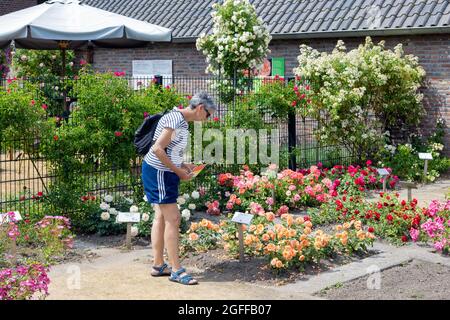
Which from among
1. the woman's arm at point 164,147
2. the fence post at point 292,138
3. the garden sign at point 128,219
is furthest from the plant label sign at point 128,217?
the fence post at point 292,138

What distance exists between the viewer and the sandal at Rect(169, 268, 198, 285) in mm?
6496

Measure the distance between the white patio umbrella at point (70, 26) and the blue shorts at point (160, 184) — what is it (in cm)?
548

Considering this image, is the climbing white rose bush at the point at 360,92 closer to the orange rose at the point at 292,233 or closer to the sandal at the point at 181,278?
the orange rose at the point at 292,233

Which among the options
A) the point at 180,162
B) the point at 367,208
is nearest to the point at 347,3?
the point at 367,208

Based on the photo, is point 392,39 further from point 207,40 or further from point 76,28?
point 76,28

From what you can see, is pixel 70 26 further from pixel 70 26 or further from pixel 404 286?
pixel 404 286

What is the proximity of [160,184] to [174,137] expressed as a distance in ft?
1.38

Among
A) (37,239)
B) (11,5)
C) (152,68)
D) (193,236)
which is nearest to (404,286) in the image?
(193,236)

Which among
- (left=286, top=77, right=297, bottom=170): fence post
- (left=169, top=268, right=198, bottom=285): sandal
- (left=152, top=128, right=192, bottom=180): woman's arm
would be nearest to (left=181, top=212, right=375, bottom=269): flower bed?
(left=169, top=268, right=198, bottom=285): sandal

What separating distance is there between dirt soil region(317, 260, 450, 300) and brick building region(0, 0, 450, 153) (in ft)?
21.8

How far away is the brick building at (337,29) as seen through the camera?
13.1 m

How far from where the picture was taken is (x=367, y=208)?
8.86 m

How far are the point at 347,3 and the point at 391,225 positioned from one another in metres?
7.57

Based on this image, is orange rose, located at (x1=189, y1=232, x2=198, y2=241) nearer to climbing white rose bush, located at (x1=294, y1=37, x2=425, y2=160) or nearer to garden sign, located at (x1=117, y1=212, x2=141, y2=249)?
garden sign, located at (x1=117, y1=212, x2=141, y2=249)
